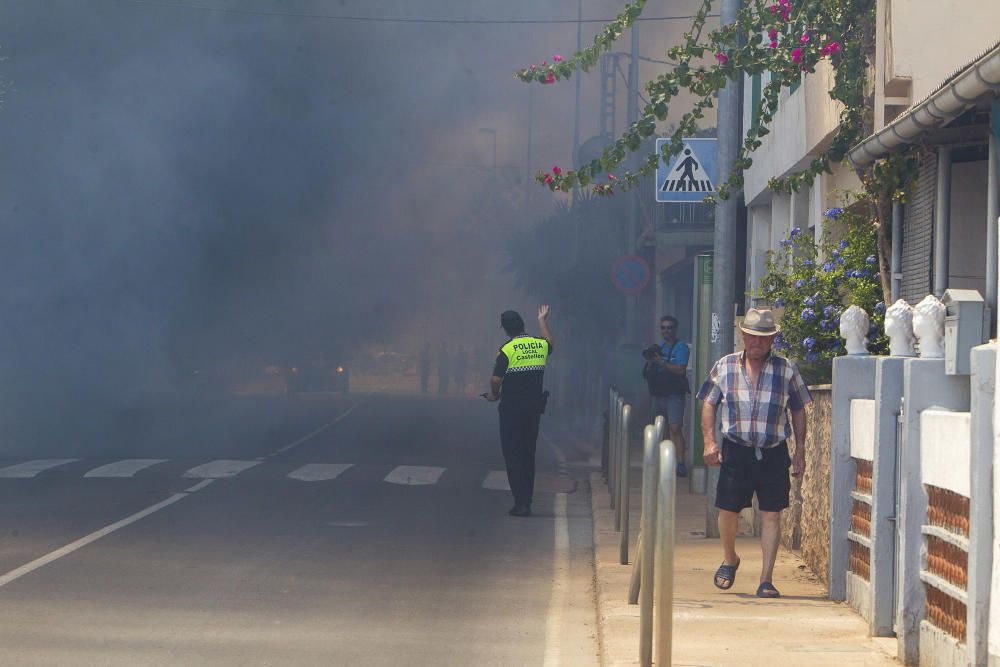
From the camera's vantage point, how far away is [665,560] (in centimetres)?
579

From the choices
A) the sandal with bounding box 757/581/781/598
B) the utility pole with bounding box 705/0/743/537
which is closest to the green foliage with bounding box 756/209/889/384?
the utility pole with bounding box 705/0/743/537

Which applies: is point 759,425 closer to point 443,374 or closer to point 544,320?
point 544,320

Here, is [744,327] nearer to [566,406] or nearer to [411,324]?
[566,406]

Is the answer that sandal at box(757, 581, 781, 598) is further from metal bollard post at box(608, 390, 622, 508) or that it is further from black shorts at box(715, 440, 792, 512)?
metal bollard post at box(608, 390, 622, 508)

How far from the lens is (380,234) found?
65875 millimetres

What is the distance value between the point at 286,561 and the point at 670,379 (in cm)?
770

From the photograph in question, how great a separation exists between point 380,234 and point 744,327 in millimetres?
57449

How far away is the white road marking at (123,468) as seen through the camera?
53.8 feet

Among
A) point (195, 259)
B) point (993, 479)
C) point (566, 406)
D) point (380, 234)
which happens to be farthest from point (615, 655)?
point (380, 234)

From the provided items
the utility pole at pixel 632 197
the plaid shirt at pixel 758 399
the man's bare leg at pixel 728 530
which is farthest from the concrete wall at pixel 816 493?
the utility pole at pixel 632 197

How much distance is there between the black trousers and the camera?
45.4 ft

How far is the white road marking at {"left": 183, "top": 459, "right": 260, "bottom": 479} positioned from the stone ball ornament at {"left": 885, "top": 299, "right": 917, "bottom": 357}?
10.2 meters

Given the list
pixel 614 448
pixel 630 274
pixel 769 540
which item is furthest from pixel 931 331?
pixel 630 274

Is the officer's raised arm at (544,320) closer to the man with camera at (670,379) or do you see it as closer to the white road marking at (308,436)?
the man with camera at (670,379)
